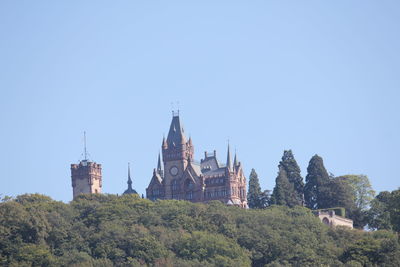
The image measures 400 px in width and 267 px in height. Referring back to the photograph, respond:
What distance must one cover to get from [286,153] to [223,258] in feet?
111

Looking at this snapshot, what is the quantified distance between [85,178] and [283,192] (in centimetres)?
2467

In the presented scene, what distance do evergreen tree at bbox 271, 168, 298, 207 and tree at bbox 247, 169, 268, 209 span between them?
13.3 ft

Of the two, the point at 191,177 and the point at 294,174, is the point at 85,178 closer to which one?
the point at 191,177

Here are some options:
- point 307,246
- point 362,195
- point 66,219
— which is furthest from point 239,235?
point 362,195

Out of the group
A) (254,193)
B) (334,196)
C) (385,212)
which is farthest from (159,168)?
(385,212)

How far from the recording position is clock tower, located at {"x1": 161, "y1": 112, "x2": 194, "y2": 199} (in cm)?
15875

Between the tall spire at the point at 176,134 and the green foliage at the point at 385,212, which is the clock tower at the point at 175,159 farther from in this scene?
the green foliage at the point at 385,212

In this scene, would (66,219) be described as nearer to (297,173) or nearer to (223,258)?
(223,258)

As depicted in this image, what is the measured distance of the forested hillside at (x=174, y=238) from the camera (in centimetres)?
12681

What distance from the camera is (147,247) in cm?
12825

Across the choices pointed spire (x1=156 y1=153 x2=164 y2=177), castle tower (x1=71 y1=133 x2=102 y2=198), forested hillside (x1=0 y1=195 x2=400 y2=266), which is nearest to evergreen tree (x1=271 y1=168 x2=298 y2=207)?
forested hillside (x1=0 y1=195 x2=400 y2=266)

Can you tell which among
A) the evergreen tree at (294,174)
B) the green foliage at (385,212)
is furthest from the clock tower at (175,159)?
the green foliage at (385,212)

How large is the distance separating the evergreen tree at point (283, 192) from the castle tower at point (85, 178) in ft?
73.4

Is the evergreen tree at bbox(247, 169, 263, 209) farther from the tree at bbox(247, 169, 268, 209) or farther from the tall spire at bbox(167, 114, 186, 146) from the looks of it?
the tall spire at bbox(167, 114, 186, 146)
